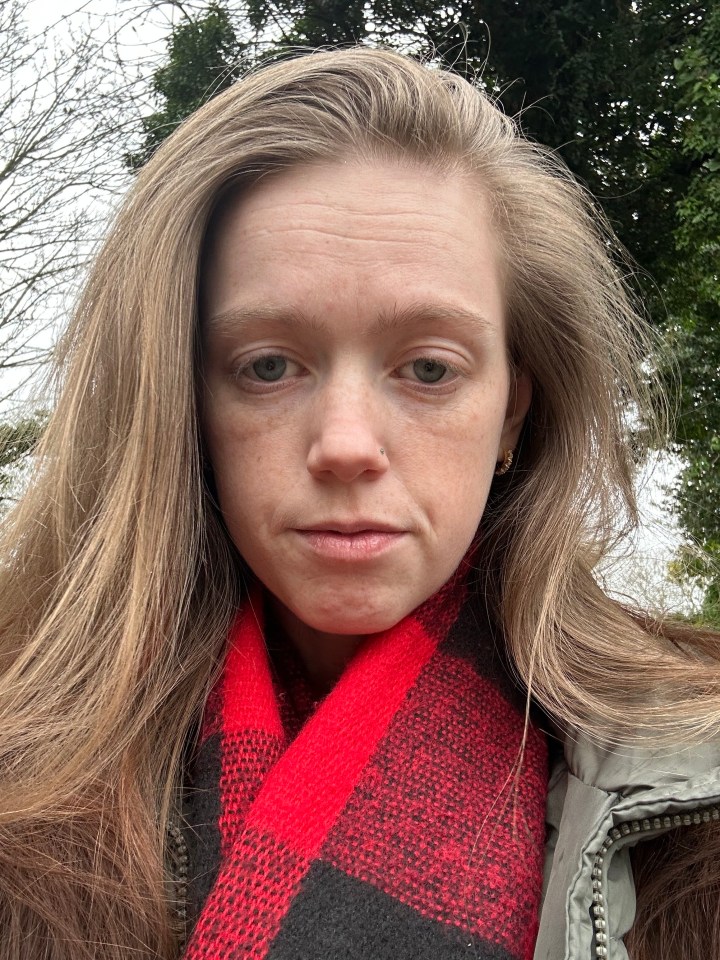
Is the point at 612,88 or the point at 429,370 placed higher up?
the point at 612,88

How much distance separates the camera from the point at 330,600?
1296 mm

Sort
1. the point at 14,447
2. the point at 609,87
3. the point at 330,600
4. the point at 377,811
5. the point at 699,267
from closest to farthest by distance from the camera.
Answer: the point at 377,811 < the point at 330,600 < the point at 14,447 < the point at 699,267 < the point at 609,87

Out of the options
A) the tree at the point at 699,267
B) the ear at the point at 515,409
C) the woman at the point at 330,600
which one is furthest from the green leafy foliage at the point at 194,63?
the ear at the point at 515,409

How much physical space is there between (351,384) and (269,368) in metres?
0.15

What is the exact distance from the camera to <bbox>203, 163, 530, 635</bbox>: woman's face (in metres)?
1.25

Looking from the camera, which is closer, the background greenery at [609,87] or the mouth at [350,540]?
the mouth at [350,540]

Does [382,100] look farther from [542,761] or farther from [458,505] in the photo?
[542,761]

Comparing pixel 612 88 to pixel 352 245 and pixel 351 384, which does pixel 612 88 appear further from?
pixel 351 384

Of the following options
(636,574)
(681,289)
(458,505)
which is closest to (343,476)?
(458,505)

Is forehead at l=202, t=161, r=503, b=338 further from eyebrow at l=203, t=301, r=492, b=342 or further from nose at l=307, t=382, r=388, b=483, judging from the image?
nose at l=307, t=382, r=388, b=483

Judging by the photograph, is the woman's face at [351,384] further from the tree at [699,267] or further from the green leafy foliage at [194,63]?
the green leafy foliage at [194,63]

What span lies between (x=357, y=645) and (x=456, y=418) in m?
0.46

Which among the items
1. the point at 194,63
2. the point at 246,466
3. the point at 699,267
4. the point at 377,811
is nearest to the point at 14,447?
the point at 246,466

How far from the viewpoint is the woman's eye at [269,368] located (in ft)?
4.28
